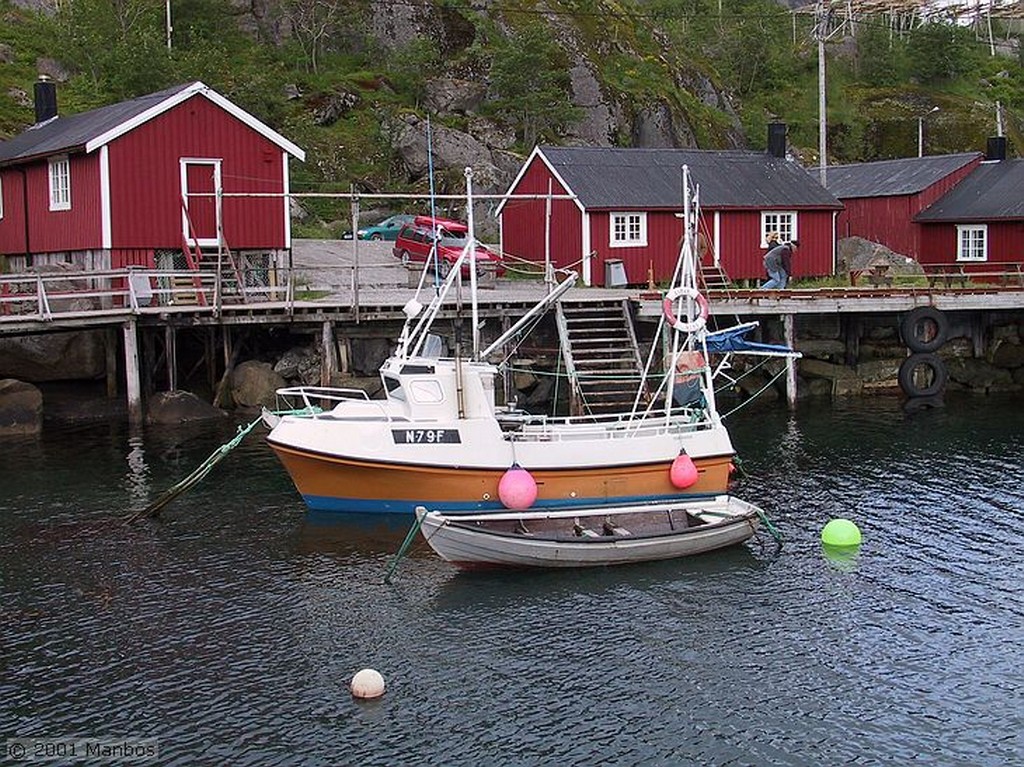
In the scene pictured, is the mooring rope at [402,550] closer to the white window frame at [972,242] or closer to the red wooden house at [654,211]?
the red wooden house at [654,211]

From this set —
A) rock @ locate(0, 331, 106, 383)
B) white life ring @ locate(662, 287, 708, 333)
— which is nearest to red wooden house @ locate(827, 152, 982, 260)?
white life ring @ locate(662, 287, 708, 333)

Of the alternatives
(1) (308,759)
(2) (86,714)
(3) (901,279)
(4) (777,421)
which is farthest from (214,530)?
(3) (901,279)

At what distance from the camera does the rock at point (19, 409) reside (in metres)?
31.5

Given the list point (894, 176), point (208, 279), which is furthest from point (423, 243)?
point (894, 176)

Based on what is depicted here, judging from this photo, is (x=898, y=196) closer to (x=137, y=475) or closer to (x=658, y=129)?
(x=658, y=129)

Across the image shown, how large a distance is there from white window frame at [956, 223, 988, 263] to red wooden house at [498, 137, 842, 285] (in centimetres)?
606

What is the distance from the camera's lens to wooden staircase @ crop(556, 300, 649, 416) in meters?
32.0

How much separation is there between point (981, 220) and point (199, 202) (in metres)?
28.0

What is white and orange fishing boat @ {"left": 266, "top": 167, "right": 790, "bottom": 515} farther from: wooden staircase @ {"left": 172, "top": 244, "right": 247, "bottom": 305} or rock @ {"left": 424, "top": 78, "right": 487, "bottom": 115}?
rock @ {"left": 424, "top": 78, "right": 487, "bottom": 115}

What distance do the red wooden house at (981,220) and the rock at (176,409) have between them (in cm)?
2677

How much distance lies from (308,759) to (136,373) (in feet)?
67.2

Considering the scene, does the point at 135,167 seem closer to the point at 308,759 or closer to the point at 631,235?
the point at 631,235

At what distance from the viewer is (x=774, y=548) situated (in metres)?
21.6

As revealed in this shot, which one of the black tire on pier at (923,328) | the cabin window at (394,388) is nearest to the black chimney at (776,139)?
the black tire on pier at (923,328)
